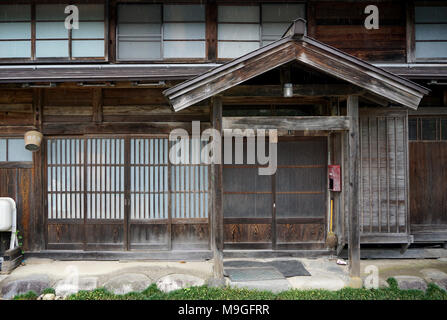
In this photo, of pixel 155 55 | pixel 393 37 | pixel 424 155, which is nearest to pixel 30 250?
pixel 155 55

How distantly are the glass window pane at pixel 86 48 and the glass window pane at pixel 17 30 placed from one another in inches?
46.5

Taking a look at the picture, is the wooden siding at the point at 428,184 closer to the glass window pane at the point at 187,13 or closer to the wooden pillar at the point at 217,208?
the wooden pillar at the point at 217,208

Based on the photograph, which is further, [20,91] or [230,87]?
[20,91]

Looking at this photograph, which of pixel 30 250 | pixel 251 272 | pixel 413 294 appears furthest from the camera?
pixel 30 250

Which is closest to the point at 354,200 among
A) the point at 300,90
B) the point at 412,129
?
the point at 300,90

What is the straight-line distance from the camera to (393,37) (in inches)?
309

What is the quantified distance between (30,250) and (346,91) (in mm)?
7798

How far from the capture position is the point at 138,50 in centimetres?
783

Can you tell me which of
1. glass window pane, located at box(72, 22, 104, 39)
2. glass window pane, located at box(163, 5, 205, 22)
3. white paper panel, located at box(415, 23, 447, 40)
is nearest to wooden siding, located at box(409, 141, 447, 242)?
white paper panel, located at box(415, 23, 447, 40)

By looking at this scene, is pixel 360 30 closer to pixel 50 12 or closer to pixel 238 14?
pixel 238 14

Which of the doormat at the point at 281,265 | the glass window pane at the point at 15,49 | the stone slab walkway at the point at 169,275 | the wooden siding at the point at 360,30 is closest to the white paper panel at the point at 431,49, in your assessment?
the wooden siding at the point at 360,30

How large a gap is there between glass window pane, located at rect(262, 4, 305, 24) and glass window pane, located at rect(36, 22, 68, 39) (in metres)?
4.94

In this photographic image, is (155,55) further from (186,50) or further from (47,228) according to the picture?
(47,228)

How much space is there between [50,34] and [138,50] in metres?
2.17
